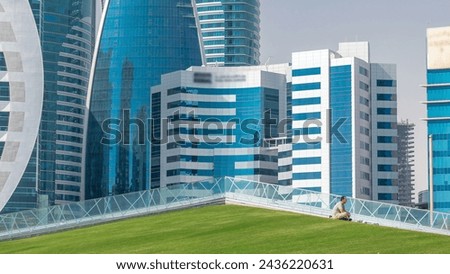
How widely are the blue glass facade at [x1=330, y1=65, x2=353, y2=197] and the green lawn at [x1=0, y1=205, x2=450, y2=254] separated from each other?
10479 centimetres

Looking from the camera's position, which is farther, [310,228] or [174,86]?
[174,86]

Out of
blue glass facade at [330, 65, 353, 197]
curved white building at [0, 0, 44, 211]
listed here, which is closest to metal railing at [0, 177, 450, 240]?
blue glass facade at [330, 65, 353, 197]

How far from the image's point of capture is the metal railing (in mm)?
50688

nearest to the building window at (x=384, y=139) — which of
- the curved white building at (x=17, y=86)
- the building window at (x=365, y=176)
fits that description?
the building window at (x=365, y=176)

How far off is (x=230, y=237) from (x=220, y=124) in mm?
135081

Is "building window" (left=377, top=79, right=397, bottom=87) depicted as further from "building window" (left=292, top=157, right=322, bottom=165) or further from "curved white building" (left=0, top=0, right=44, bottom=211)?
"curved white building" (left=0, top=0, right=44, bottom=211)

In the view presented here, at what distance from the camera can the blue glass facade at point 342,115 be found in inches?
6299

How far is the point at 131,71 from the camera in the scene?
640ft

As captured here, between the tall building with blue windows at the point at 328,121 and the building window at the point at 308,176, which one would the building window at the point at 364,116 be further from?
the building window at the point at 308,176

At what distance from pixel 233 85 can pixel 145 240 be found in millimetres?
133804

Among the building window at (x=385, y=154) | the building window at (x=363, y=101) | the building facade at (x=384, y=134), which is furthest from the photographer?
the building window at (x=385, y=154)
